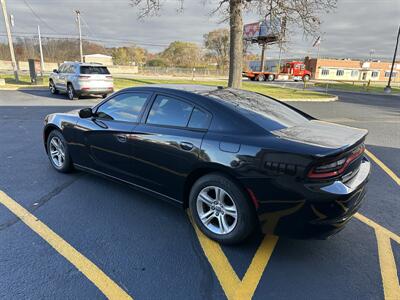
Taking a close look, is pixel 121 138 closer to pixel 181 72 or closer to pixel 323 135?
pixel 323 135

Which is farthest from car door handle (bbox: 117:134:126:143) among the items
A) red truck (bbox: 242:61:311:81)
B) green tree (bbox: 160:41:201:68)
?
green tree (bbox: 160:41:201:68)

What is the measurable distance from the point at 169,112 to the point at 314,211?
70.4 inches

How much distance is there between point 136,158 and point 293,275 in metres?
2.03

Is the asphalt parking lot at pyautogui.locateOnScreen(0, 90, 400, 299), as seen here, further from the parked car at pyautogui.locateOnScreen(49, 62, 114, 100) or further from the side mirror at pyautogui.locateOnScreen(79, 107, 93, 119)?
the parked car at pyautogui.locateOnScreen(49, 62, 114, 100)

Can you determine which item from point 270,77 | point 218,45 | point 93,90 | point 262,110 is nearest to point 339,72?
point 218,45

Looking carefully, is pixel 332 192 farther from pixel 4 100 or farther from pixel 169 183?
pixel 4 100

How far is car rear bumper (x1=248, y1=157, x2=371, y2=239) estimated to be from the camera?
2318mm

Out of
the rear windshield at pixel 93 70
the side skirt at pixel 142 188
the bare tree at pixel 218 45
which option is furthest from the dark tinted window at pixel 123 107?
the bare tree at pixel 218 45

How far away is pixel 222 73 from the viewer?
194 ft

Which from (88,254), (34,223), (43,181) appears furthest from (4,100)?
(88,254)

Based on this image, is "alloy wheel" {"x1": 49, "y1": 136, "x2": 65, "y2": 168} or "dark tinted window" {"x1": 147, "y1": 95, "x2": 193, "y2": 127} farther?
"alloy wheel" {"x1": 49, "y1": 136, "x2": 65, "y2": 168}

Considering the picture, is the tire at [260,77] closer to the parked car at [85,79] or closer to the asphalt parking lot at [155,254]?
the parked car at [85,79]

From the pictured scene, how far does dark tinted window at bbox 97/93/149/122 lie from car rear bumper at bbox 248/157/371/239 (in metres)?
1.89

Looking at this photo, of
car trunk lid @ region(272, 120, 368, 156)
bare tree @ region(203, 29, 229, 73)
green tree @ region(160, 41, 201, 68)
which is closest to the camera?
car trunk lid @ region(272, 120, 368, 156)
